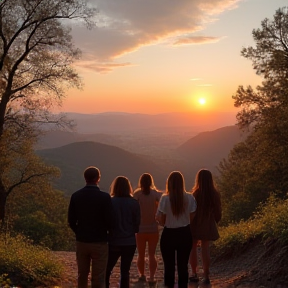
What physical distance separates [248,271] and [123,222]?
11.0 ft

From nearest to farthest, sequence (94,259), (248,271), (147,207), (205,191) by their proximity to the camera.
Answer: (94,259), (205,191), (147,207), (248,271)

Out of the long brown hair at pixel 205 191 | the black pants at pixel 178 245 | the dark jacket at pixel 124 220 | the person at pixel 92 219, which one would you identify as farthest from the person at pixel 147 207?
the person at pixel 92 219

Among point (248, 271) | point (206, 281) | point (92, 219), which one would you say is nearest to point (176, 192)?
point (92, 219)

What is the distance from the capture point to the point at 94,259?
594 cm

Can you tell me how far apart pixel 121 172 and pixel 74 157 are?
2224 centimetres

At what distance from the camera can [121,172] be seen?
578 ft

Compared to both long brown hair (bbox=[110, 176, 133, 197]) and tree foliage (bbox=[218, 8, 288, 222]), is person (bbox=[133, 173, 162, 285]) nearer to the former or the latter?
long brown hair (bbox=[110, 176, 133, 197])

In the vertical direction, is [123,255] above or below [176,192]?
below

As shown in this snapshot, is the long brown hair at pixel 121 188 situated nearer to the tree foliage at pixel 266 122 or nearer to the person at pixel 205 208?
the person at pixel 205 208

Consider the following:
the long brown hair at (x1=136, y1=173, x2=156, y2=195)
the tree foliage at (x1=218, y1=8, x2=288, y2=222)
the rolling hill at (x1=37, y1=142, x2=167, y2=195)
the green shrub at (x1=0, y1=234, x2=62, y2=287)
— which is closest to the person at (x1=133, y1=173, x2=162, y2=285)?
the long brown hair at (x1=136, y1=173, x2=156, y2=195)

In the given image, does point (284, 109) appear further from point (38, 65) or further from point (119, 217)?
point (119, 217)

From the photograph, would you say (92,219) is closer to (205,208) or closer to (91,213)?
(91,213)

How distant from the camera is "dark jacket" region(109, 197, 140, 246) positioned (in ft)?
20.3

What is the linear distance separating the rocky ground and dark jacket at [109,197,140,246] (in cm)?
173
